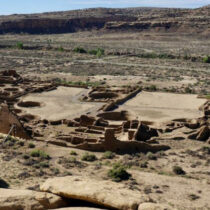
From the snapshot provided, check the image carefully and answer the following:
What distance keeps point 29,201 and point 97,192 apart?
2.30 metres

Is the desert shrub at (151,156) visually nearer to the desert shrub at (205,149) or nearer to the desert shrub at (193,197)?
the desert shrub at (205,149)

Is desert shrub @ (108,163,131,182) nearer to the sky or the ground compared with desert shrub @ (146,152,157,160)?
nearer to the sky

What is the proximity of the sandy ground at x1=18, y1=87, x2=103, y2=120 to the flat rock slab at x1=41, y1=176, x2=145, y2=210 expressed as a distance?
2369 centimetres

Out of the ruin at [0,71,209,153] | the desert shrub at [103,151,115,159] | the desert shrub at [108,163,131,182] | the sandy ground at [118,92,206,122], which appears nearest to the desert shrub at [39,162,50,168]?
the desert shrub at [108,163,131,182]

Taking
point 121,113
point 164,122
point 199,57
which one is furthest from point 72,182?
point 199,57

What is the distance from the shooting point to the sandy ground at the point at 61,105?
39.1 meters

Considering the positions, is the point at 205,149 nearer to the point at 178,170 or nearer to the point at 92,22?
the point at 178,170

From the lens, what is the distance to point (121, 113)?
3894cm

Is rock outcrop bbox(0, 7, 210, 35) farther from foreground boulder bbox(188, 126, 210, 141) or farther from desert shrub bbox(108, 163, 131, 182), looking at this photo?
desert shrub bbox(108, 163, 131, 182)

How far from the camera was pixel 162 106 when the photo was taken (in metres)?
42.3

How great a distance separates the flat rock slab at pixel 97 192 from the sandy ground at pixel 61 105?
23.7 m

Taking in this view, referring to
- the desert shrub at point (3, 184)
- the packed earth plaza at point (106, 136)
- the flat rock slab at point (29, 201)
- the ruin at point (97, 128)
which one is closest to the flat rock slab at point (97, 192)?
the packed earth plaza at point (106, 136)

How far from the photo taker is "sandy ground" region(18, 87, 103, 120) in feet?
128

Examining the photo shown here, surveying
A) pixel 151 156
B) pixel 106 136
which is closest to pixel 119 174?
pixel 151 156
